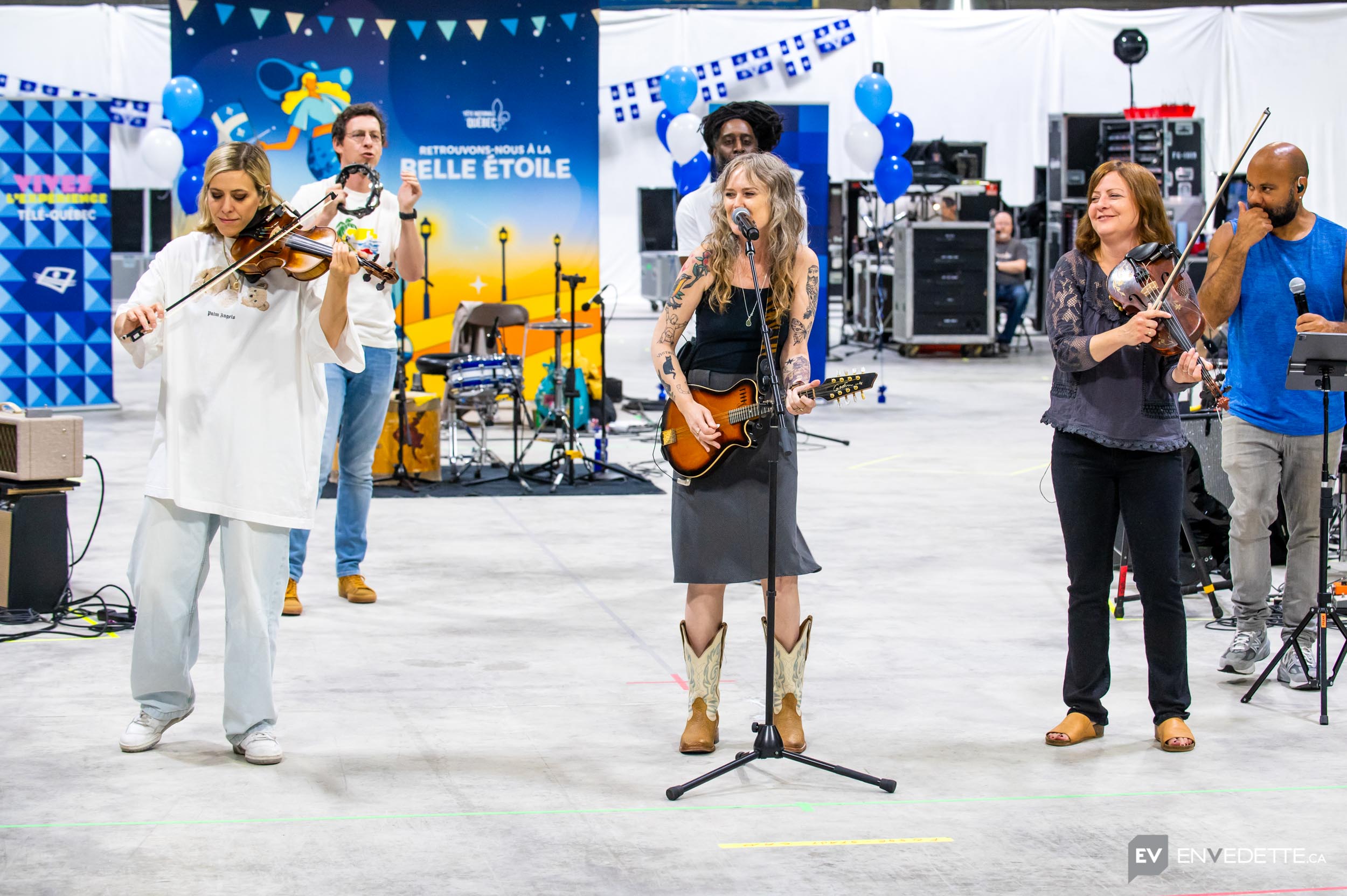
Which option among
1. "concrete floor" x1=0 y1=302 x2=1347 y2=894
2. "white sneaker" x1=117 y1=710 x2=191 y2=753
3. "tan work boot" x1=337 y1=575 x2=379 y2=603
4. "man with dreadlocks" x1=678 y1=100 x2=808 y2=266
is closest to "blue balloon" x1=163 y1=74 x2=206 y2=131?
"concrete floor" x1=0 y1=302 x2=1347 y2=894

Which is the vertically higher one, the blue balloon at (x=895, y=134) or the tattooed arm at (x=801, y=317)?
the blue balloon at (x=895, y=134)

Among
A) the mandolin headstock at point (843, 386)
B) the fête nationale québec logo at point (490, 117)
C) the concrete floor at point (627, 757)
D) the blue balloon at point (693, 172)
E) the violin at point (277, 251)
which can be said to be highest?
the fête nationale québec logo at point (490, 117)

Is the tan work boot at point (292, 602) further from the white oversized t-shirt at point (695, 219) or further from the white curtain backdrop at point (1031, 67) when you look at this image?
the white curtain backdrop at point (1031, 67)

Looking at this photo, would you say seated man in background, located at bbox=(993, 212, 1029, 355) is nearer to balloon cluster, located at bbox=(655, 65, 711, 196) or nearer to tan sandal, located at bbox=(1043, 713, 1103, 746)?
balloon cluster, located at bbox=(655, 65, 711, 196)

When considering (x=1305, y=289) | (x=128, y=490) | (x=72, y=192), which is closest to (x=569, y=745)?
(x=1305, y=289)

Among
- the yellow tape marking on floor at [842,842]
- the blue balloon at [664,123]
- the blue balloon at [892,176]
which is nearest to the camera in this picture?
the yellow tape marking on floor at [842,842]

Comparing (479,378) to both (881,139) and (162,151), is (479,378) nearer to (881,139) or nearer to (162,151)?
(162,151)

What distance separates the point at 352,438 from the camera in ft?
18.8

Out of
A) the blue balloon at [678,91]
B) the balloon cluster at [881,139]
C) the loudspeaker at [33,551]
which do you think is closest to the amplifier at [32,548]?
the loudspeaker at [33,551]

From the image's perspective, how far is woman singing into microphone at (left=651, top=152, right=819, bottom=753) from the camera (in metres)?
3.87

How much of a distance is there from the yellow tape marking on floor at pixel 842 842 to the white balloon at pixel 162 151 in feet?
35.1

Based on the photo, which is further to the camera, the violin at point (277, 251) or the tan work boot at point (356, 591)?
the tan work boot at point (356, 591)

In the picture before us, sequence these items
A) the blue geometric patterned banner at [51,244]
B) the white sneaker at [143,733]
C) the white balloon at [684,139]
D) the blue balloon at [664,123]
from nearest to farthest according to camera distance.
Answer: the white sneaker at [143,733], the blue geometric patterned banner at [51,244], the white balloon at [684,139], the blue balloon at [664,123]

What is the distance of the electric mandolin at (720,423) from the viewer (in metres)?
3.81
